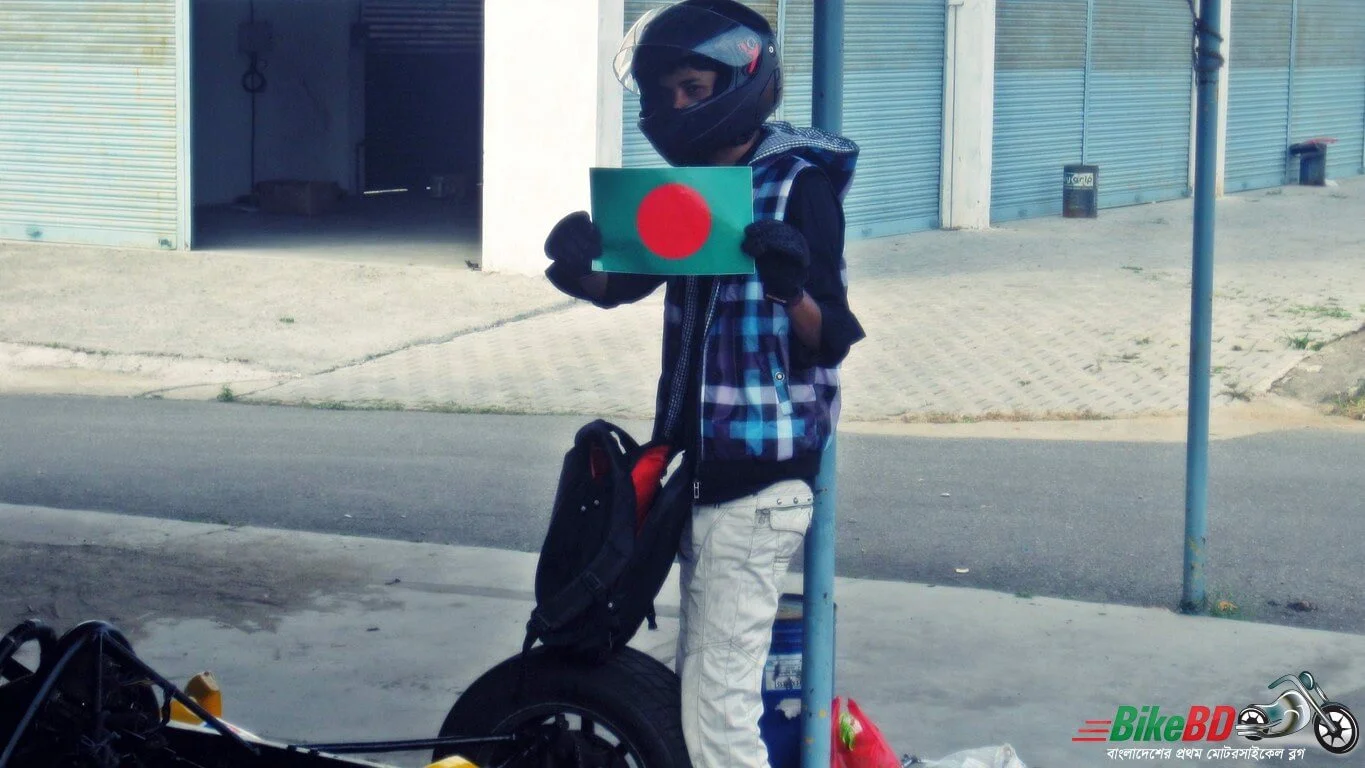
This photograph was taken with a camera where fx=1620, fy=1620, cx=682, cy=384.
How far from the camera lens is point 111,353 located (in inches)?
500

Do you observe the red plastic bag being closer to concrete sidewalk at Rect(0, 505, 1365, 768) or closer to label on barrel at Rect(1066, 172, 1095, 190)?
concrete sidewalk at Rect(0, 505, 1365, 768)

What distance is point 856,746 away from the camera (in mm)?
3801

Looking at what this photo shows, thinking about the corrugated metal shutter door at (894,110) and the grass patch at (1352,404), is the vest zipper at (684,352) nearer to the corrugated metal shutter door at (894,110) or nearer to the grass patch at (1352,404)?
the grass patch at (1352,404)

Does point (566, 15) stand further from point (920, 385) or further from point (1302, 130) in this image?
point (1302, 130)

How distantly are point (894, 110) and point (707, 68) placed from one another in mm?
15543

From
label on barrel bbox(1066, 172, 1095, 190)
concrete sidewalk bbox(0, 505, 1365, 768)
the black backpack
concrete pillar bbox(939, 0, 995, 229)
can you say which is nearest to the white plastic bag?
concrete sidewalk bbox(0, 505, 1365, 768)

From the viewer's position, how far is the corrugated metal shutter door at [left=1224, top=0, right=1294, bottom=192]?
24.0 m

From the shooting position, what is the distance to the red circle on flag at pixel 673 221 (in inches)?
125

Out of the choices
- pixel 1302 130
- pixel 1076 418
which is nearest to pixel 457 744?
pixel 1076 418

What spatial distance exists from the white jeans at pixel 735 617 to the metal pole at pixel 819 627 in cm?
26

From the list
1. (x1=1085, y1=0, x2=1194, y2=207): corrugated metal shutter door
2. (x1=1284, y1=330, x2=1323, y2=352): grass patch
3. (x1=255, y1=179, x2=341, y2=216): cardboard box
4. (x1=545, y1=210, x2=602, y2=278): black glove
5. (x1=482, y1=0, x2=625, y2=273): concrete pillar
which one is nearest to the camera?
(x1=545, y1=210, x2=602, y2=278): black glove

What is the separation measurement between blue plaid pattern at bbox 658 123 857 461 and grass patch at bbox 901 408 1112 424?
23.3 feet

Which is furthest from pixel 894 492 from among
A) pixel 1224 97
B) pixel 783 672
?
pixel 1224 97

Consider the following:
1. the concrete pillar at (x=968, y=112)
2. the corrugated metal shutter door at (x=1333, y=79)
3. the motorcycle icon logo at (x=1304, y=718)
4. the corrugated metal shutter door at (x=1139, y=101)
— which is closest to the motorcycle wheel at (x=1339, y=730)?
the motorcycle icon logo at (x=1304, y=718)
